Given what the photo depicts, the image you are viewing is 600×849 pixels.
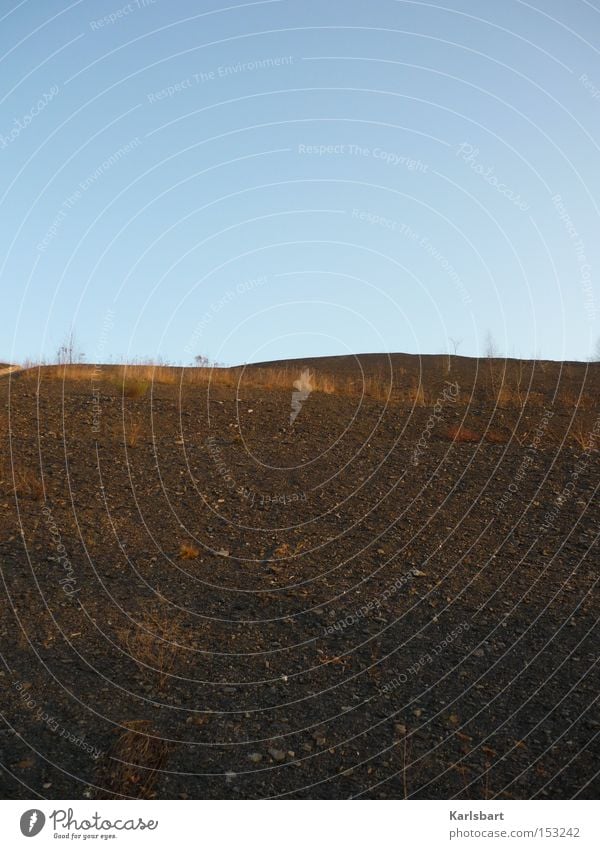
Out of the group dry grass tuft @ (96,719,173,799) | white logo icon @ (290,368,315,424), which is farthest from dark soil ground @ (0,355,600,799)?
white logo icon @ (290,368,315,424)

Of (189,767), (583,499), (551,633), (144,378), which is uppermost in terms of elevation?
(144,378)

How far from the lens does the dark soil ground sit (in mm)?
5152

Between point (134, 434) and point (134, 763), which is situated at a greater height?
point (134, 434)

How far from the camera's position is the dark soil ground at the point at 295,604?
515cm

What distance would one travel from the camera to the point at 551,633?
694 centimetres

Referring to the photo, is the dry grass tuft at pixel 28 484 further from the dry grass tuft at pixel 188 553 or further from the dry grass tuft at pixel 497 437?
the dry grass tuft at pixel 497 437

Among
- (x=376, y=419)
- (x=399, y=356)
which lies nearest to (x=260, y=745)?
(x=376, y=419)

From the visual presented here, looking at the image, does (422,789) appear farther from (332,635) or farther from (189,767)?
(332,635)

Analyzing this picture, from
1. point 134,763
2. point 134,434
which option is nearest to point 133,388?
point 134,434

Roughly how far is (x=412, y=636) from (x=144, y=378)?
10405 millimetres

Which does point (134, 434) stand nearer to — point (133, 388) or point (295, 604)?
point (133, 388)

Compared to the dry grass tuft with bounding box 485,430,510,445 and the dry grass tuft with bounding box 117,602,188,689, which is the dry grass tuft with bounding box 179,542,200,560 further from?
the dry grass tuft with bounding box 485,430,510,445

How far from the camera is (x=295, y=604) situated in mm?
7426

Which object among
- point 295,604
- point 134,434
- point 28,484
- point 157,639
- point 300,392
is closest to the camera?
point 157,639
